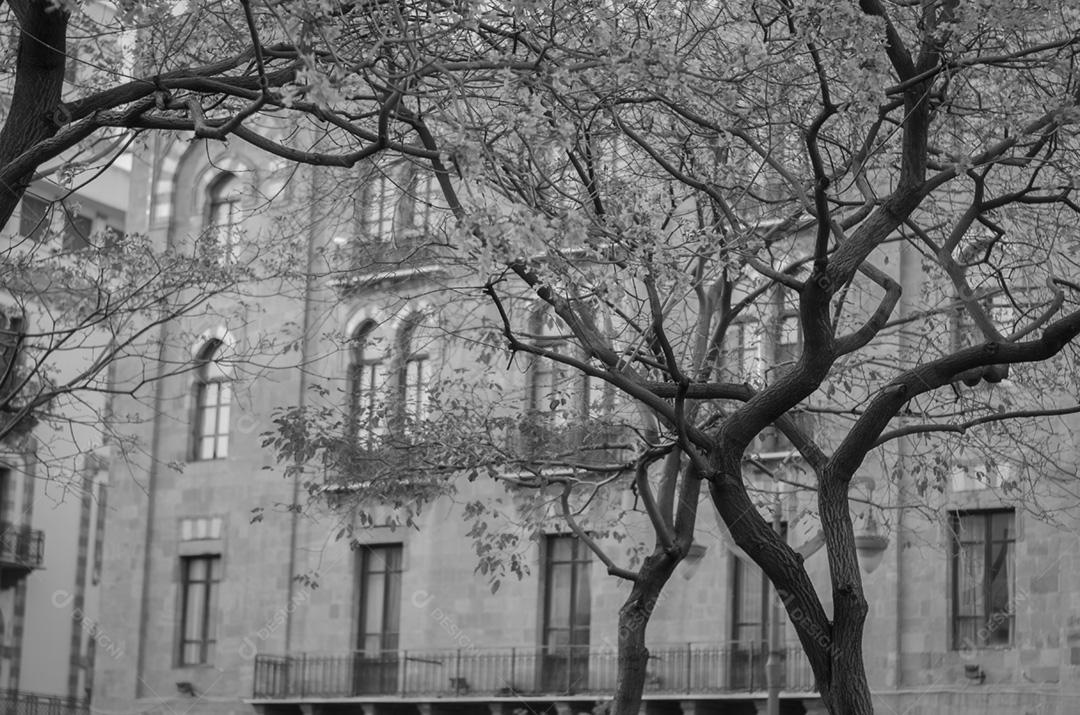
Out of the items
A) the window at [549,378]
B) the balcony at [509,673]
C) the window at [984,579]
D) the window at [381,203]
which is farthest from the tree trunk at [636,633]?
the balcony at [509,673]

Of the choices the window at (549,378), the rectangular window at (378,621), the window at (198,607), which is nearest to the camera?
the window at (549,378)

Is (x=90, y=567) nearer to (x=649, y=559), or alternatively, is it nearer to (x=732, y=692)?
(x=732, y=692)

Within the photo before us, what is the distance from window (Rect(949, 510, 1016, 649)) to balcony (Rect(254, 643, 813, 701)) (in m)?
2.51

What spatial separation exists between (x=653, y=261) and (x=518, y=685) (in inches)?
804

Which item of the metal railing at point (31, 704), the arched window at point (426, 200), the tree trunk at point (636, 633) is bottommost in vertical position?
the metal railing at point (31, 704)

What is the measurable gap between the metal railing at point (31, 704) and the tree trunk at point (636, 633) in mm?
29162

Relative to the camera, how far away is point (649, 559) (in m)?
15.9

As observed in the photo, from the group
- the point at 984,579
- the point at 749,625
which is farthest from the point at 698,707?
the point at 984,579

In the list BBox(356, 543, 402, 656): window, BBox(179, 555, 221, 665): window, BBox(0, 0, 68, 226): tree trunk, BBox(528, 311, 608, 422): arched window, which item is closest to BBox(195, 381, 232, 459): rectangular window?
BBox(179, 555, 221, 665): window

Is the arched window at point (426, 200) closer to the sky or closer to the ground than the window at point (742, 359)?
closer to the sky

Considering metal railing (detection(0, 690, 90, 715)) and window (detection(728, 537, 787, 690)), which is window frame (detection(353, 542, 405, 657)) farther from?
metal railing (detection(0, 690, 90, 715))

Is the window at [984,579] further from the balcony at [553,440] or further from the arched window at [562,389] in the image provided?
the balcony at [553,440]

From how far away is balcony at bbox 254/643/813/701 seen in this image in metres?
29.5

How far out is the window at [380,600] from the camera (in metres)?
33.9
